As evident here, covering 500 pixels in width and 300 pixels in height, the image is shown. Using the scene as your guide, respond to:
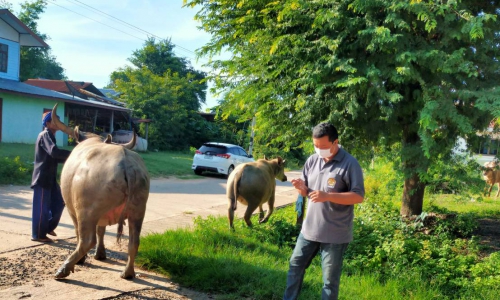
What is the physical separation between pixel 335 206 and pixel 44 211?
4.49 metres

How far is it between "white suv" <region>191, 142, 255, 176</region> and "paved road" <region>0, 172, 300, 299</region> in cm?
211

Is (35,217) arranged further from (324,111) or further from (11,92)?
(11,92)

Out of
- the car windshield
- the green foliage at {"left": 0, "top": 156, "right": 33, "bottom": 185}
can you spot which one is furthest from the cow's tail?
the car windshield

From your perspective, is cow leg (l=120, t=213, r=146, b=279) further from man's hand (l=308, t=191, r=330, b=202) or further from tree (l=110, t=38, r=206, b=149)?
tree (l=110, t=38, r=206, b=149)

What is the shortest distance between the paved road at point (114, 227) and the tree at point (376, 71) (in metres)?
3.23

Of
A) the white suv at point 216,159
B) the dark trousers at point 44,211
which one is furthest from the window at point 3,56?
the dark trousers at point 44,211

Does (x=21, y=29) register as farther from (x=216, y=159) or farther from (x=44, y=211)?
(x=44, y=211)

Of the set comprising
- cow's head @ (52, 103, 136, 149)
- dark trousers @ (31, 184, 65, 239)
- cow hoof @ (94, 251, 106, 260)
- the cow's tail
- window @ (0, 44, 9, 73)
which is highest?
window @ (0, 44, 9, 73)

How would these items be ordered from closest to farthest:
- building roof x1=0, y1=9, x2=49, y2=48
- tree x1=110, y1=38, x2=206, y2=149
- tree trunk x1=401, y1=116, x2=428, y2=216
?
1. tree trunk x1=401, y1=116, x2=428, y2=216
2. building roof x1=0, y1=9, x2=49, y2=48
3. tree x1=110, y1=38, x2=206, y2=149

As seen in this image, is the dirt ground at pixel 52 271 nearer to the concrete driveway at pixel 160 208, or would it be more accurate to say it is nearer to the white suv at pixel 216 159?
the concrete driveway at pixel 160 208

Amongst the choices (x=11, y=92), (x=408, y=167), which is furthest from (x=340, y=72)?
(x=11, y=92)

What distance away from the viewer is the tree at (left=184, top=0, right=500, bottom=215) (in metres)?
5.99

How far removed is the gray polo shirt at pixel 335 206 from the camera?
415 centimetres

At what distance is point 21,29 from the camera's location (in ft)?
83.1
